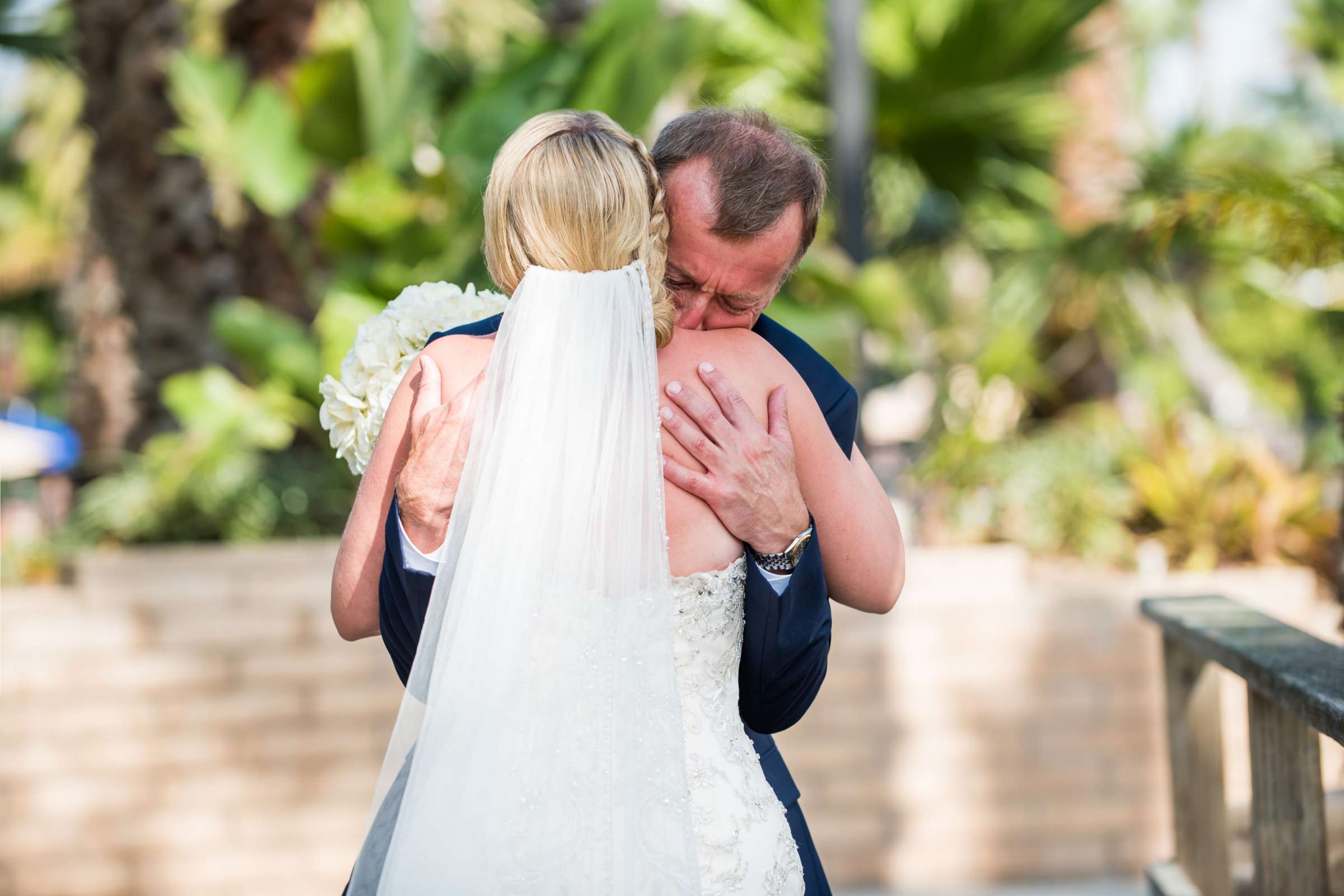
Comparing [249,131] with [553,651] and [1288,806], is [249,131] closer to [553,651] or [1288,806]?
[553,651]

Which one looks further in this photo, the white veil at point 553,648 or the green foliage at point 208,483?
the green foliage at point 208,483

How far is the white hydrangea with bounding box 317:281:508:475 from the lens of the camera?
1822mm

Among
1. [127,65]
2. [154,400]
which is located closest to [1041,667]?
[154,400]

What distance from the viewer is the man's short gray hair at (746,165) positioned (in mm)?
1497

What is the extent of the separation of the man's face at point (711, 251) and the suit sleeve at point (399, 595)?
1.68 feet

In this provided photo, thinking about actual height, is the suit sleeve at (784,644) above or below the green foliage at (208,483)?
below

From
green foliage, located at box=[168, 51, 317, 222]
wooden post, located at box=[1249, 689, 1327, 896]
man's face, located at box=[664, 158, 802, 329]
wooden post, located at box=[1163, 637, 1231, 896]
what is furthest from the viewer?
green foliage, located at box=[168, 51, 317, 222]

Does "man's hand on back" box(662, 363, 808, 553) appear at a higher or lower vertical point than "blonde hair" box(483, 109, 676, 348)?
lower

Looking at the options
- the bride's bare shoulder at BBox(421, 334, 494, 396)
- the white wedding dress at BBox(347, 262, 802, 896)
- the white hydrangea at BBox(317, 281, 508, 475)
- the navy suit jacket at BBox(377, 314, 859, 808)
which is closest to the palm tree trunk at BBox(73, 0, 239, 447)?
the white hydrangea at BBox(317, 281, 508, 475)

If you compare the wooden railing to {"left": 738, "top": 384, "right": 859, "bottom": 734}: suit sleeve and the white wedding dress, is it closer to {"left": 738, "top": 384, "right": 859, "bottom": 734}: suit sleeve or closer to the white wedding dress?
{"left": 738, "top": 384, "right": 859, "bottom": 734}: suit sleeve

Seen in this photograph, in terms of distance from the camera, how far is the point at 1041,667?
192 inches

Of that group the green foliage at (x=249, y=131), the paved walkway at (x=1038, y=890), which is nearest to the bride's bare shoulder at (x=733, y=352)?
the paved walkway at (x=1038, y=890)

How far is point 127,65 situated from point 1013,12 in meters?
5.03

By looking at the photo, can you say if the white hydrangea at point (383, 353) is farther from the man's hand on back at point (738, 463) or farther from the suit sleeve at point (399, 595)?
the man's hand on back at point (738, 463)
